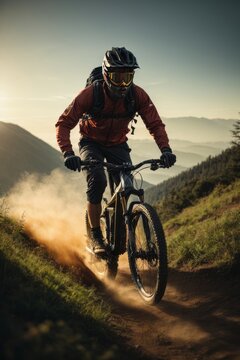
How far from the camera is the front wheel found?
5.14 meters

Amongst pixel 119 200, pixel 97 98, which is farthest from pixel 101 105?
pixel 119 200

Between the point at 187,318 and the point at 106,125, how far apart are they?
3.66 meters

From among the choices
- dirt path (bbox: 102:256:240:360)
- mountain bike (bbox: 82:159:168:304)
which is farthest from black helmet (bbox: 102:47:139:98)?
dirt path (bbox: 102:256:240:360)

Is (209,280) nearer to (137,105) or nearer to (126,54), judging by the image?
(137,105)

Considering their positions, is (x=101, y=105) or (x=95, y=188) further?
(x=95, y=188)

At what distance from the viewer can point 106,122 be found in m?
6.58

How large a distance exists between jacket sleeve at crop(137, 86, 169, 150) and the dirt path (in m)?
2.82

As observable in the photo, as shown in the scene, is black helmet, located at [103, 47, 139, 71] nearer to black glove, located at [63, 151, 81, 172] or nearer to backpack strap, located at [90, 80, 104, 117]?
backpack strap, located at [90, 80, 104, 117]

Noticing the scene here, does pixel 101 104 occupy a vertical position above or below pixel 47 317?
above

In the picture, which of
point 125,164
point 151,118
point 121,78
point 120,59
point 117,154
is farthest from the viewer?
point 117,154

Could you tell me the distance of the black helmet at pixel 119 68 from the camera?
5902 mm

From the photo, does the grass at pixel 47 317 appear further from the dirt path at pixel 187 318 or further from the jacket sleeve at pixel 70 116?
the jacket sleeve at pixel 70 116

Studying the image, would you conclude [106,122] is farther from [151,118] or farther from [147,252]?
[147,252]

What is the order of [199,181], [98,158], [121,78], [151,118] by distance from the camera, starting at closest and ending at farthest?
[121,78] < [98,158] < [151,118] < [199,181]
